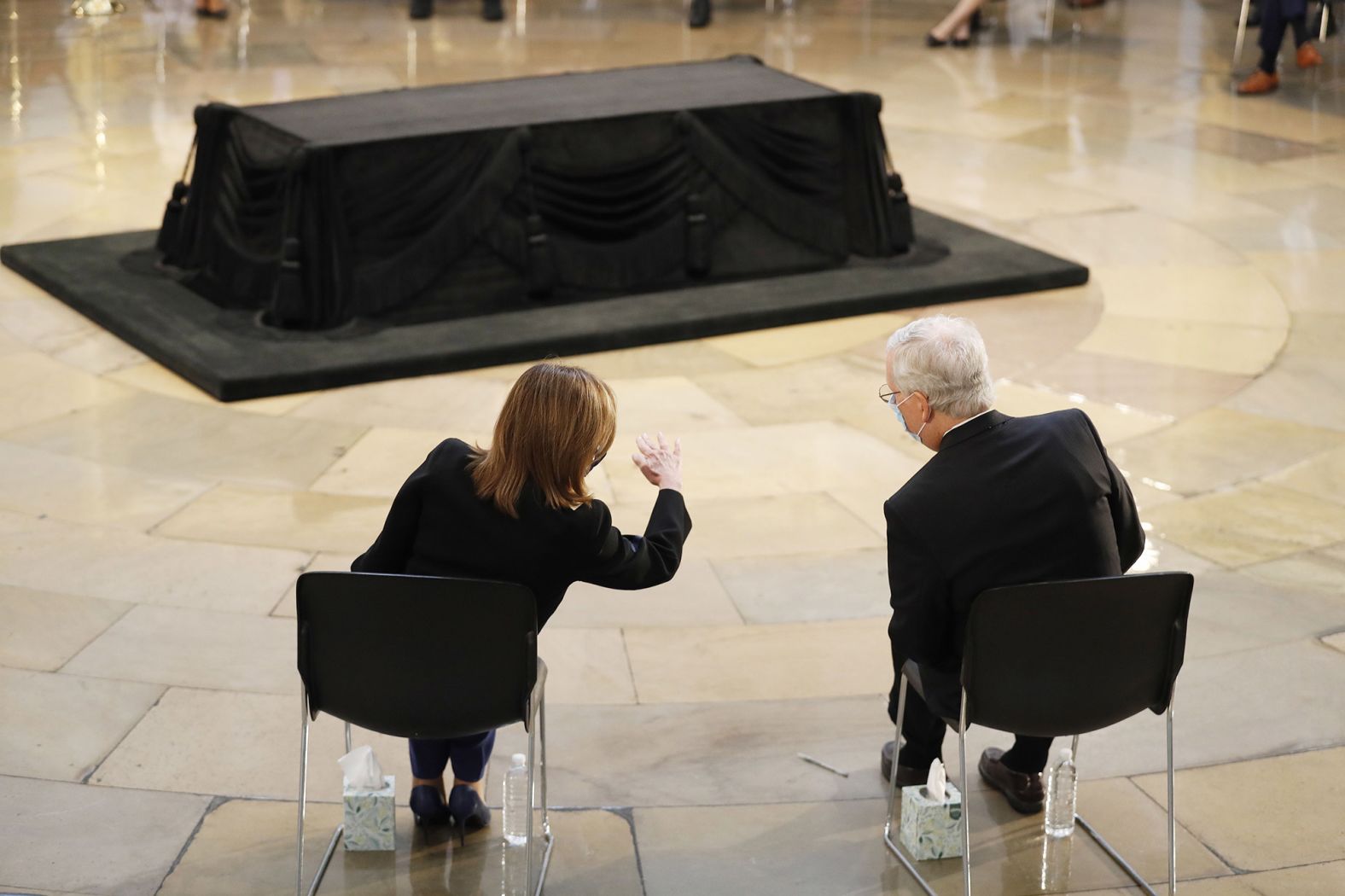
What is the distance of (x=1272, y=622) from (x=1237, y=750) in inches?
33.7

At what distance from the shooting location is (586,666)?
4738 mm

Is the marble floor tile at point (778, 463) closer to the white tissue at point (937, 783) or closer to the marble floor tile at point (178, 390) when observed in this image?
the marble floor tile at point (178, 390)

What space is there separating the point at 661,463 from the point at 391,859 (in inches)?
42.7

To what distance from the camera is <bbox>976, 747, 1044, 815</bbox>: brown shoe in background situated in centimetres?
397

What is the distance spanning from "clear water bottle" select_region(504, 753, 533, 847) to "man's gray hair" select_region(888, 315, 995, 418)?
1232mm

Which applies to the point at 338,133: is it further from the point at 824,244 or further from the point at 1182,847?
the point at 1182,847

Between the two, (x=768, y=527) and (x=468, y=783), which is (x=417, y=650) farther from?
(x=768, y=527)

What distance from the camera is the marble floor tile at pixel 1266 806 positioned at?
3793 millimetres

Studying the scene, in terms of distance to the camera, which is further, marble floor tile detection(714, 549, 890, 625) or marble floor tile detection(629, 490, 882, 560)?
marble floor tile detection(629, 490, 882, 560)

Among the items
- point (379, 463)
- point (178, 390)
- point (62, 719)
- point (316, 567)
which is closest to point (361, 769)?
point (62, 719)

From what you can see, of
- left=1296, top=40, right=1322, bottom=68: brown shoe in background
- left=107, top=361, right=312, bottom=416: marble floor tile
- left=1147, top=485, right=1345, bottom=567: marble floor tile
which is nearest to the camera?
left=1147, top=485, right=1345, bottom=567: marble floor tile

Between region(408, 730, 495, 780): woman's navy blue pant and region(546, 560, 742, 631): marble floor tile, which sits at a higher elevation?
region(408, 730, 495, 780): woman's navy blue pant

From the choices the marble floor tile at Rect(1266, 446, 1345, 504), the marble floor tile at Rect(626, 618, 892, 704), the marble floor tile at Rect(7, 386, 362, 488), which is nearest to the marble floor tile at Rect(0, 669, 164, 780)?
the marble floor tile at Rect(626, 618, 892, 704)

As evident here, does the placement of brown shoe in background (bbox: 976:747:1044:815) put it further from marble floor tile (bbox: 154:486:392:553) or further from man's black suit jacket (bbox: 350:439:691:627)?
marble floor tile (bbox: 154:486:392:553)
